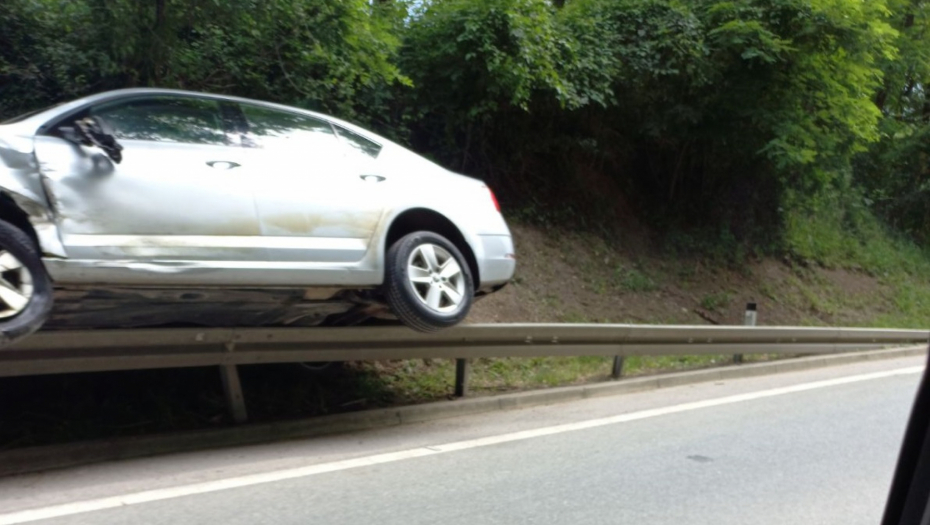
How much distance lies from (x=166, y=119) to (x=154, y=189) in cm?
71

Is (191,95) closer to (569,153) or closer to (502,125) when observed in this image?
(502,125)

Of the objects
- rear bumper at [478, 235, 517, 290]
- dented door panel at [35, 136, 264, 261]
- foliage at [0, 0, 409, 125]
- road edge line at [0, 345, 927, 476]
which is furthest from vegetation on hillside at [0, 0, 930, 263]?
→ road edge line at [0, 345, 927, 476]

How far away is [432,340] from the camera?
7816mm

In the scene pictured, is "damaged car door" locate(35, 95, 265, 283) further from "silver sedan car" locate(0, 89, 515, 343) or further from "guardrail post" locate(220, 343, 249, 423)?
"guardrail post" locate(220, 343, 249, 423)

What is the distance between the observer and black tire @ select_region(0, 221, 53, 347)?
16.3 feet

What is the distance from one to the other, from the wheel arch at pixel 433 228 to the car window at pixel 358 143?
0.57m

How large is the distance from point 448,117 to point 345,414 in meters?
6.35

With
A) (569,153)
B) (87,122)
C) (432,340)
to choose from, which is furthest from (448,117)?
(87,122)

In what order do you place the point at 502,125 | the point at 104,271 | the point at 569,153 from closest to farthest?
the point at 104,271 → the point at 502,125 → the point at 569,153

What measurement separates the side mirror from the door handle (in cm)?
62

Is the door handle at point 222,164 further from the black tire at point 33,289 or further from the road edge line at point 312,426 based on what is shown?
the road edge line at point 312,426

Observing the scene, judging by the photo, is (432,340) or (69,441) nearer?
(69,441)

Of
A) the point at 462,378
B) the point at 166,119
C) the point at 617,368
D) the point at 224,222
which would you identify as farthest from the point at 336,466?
the point at 617,368

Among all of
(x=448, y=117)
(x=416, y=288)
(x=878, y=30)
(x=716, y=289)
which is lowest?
(x=716, y=289)
